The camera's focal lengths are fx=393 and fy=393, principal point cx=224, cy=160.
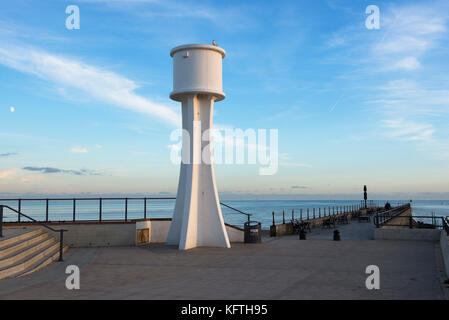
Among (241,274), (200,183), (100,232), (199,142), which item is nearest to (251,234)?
(200,183)

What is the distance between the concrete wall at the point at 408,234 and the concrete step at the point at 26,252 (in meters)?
14.9

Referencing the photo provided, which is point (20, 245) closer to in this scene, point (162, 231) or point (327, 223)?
point (162, 231)

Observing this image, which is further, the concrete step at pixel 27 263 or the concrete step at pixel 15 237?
the concrete step at pixel 15 237

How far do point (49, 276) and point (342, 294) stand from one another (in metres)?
7.58

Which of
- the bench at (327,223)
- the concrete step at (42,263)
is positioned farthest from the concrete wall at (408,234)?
the concrete step at (42,263)

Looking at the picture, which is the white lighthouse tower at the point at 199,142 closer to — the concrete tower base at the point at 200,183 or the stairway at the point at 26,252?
the concrete tower base at the point at 200,183

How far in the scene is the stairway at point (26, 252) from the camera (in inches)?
430

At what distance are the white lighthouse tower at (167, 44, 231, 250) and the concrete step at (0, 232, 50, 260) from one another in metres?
5.48

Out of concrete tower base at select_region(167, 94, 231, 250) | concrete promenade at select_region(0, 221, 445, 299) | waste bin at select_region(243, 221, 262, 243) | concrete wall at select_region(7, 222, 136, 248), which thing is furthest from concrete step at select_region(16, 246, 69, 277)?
waste bin at select_region(243, 221, 262, 243)

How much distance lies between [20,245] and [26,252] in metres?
0.47

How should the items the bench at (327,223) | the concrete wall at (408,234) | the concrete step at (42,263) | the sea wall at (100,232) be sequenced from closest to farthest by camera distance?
the concrete step at (42,263)
the sea wall at (100,232)
the concrete wall at (408,234)
the bench at (327,223)

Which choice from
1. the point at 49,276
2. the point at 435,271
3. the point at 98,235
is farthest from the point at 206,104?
the point at 435,271
